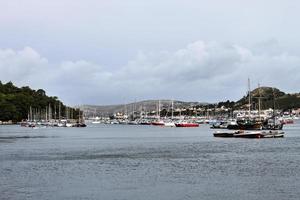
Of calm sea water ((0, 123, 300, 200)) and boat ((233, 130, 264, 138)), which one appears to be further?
boat ((233, 130, 264, 138))

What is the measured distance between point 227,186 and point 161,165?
1937 cm

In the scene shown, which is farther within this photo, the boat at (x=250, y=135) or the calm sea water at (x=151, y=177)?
the boat at (x=250, y=135)

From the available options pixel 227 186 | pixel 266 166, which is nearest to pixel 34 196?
pixel 227 186

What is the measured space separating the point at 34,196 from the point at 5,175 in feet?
46.2

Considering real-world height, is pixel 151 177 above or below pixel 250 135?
below

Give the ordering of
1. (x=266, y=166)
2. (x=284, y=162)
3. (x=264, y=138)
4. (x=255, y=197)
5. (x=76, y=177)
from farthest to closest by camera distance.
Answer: (x=264, y=138) → (x=284, y=162) → (x=266, y=166) → (x=76, y=177) → (x=255, y=197)

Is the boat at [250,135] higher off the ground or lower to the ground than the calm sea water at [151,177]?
higher

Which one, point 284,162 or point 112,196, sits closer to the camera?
point 112,196

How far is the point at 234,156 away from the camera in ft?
259

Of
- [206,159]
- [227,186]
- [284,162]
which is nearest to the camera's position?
[227,186]

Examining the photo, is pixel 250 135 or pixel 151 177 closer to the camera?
pixel 151 177

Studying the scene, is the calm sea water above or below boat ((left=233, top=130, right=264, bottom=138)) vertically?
below

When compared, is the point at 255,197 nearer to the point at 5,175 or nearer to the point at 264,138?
the point at 5,175

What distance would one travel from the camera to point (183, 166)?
213 ft
